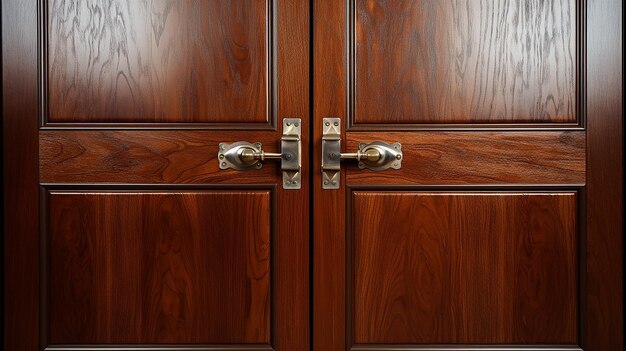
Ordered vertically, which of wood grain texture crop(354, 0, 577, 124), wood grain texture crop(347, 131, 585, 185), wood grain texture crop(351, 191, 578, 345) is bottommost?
wood grain texture crop(351, 191, 578, 345)

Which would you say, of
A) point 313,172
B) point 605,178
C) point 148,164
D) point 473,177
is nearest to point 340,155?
point 313,172

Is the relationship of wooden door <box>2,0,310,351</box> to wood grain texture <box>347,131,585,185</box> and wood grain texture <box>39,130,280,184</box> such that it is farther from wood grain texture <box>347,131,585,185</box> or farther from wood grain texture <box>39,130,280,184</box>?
wood grain texture <box>347,131,585,185</box>

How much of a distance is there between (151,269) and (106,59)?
0.49 meters

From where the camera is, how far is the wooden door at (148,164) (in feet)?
3.83

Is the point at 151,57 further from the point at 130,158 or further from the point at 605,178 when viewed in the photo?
the point at 605,178

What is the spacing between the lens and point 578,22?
3.82 feet

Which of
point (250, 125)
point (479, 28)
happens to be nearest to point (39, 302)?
point (250, 125)

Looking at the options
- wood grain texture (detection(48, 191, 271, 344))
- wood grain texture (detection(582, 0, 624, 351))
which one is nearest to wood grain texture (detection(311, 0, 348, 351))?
wood grain texture (detection(48, 191, 271, 344))

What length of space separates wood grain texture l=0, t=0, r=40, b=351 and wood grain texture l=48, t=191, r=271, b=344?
45 mm

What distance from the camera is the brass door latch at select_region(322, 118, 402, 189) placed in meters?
1.16

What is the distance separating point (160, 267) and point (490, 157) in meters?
0.79

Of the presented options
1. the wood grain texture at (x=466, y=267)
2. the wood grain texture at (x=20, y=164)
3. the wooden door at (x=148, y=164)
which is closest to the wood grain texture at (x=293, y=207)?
the wooden door at (x=148, y=164)

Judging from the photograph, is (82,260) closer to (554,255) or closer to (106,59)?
(106,59)

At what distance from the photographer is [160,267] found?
118 cm
